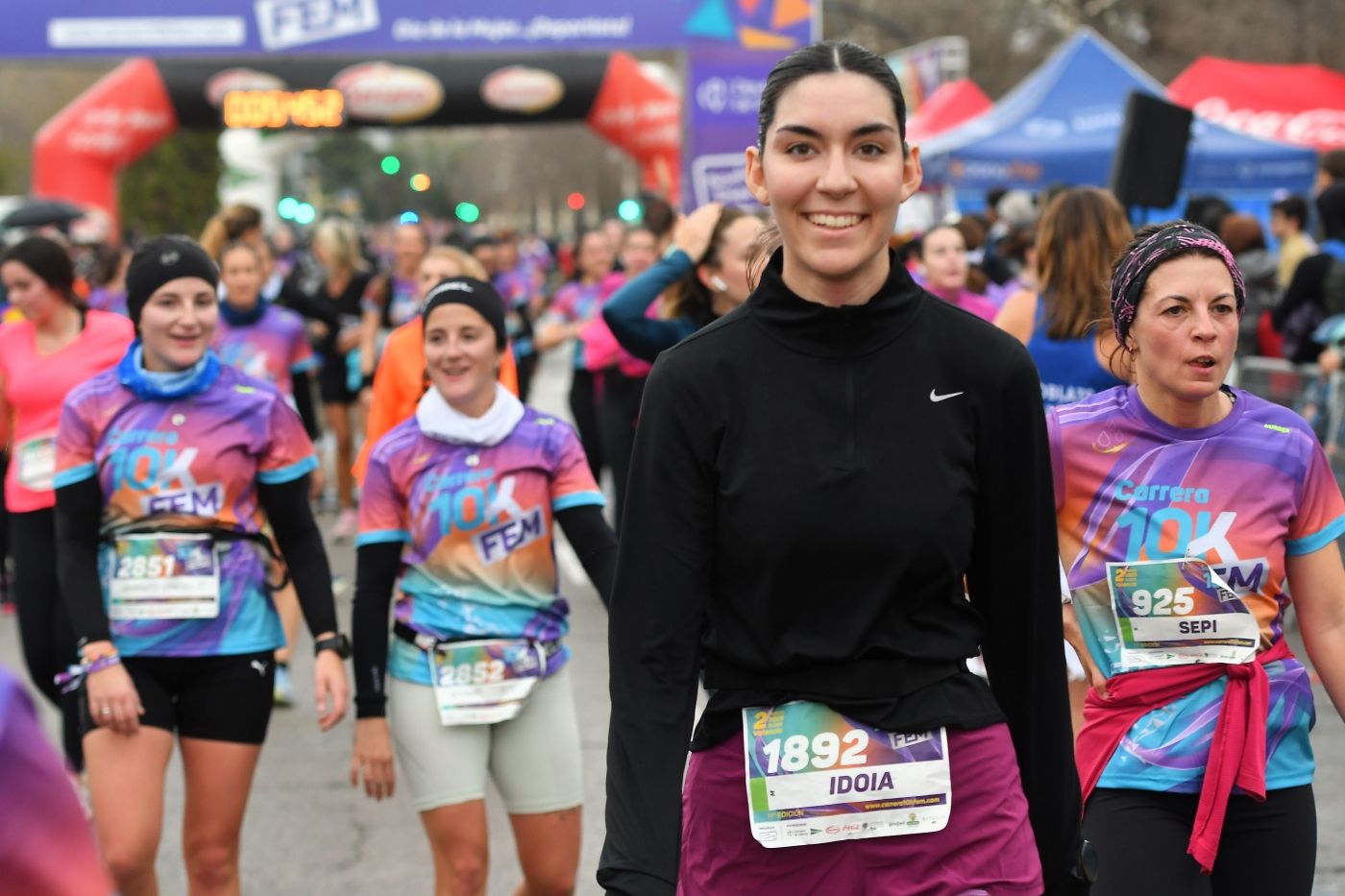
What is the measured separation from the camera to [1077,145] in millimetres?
17109

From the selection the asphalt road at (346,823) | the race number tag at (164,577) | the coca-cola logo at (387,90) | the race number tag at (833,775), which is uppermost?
the race number tag at (833,775)

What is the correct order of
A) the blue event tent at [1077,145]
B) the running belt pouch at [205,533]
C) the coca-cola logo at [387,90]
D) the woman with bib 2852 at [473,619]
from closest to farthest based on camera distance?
the woman with bib 2852 at [473,619] < the running belt pouch at [205,533] < the blue event tent at [1077,145] < the coca-cola logo at [387,90]

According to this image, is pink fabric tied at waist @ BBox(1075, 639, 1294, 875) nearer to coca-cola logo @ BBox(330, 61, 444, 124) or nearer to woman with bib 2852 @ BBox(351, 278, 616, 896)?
woman with bib 2852 @ BBox(351, 278, 616, 896)

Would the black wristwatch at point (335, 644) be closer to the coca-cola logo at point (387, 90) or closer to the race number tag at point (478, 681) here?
the race number tag at point (478, 681)

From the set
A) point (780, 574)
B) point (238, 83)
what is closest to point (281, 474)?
point (780, 574)

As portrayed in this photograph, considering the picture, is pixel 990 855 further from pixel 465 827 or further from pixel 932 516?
pixel 465 827

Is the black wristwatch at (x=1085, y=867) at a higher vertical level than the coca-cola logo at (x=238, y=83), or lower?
higher

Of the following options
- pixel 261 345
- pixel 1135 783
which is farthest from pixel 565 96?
pixel 1135 783

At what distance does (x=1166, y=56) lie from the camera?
3866 centimetres

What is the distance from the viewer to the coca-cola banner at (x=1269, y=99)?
58.6ft

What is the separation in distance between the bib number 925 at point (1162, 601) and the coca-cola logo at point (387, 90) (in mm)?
20124

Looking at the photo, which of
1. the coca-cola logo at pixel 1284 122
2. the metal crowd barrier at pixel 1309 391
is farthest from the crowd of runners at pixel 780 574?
the coca-cola logo at pixel 1284 122

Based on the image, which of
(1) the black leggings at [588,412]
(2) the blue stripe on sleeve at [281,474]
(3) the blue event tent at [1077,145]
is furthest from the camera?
(3) the blue event tent at [1077,145]

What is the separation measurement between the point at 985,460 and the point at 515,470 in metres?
2.32
